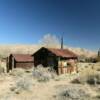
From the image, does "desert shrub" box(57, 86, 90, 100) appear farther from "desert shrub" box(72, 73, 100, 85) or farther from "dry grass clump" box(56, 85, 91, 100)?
"desert shrub" box(72, 73, 100, 85)

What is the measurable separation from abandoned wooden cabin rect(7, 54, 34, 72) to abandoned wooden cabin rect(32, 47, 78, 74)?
199 inches

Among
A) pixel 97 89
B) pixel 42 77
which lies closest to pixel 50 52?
pixel 42 77

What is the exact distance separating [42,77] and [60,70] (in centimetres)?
714

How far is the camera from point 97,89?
18625mm

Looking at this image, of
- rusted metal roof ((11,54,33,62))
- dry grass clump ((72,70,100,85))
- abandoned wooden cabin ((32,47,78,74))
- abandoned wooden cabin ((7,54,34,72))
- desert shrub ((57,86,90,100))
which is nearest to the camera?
desert shrub ((57,86,90,100))

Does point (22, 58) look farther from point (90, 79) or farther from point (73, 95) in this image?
point (73, 95)

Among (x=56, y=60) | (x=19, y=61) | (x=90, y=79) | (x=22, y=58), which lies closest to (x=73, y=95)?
(x=90, y=79)

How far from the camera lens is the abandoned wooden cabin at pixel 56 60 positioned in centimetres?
3016

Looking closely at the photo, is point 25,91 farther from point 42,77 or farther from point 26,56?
point 26,56

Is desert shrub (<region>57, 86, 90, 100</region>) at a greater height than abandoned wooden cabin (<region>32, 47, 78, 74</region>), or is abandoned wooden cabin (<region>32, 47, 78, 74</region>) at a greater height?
abandoned wooden cabin (<region>32, 47, 78, 74</region>)

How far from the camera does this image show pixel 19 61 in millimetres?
37656

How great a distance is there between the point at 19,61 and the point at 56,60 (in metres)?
9.17

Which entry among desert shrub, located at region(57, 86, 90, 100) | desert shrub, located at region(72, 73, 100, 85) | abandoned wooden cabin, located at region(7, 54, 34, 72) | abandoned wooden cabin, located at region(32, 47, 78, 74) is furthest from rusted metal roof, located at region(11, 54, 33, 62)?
desert shrub, located at region(57, 86, 90, 100)

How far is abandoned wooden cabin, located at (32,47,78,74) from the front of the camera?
30158 mm
